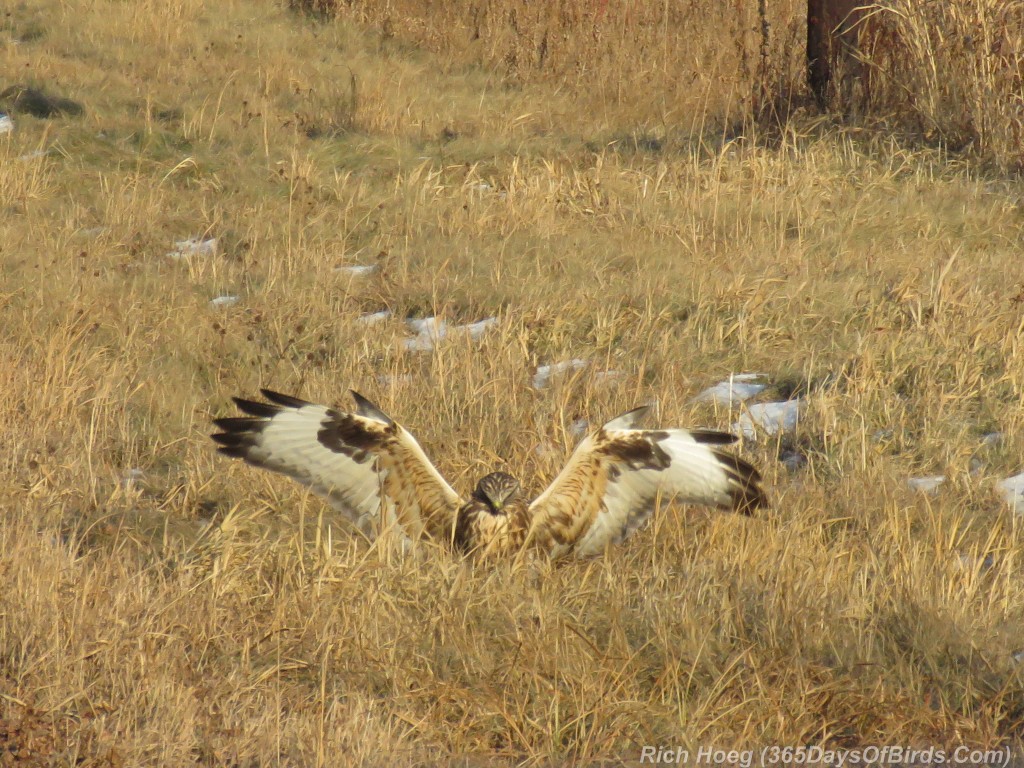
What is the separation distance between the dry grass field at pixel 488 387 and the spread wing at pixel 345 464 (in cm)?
19

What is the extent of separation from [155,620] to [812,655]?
1731 millimetres

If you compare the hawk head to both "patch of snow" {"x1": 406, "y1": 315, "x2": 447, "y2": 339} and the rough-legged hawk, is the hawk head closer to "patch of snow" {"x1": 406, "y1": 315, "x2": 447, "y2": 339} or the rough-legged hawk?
the rough-legged hawk

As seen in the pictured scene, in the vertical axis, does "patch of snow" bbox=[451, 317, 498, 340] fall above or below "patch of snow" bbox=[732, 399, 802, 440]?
above

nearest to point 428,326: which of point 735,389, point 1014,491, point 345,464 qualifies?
point 735,389

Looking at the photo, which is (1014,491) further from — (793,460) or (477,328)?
(477,328)

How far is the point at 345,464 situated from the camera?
4.16m

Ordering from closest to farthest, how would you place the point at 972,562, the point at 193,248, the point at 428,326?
the point at 972,562
the point at 428,326
the point at 193,248

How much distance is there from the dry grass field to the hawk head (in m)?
0.20

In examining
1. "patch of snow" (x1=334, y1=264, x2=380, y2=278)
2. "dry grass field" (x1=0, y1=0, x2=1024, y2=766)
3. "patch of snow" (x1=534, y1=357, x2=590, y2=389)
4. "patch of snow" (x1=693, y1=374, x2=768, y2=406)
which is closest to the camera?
"dry grass field" (x1=0, y1=0, x2=1024, y2=766)

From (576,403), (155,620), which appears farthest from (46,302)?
(155,620)

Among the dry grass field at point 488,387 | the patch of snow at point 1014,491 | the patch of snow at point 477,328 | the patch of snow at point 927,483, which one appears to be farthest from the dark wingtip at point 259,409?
the patch of snow at point 1014,491

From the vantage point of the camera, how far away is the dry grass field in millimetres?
3416

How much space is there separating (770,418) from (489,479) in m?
1.72

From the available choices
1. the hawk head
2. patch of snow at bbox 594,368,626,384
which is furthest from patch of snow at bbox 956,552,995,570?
patch of snow at bbox 594,368,626,384
